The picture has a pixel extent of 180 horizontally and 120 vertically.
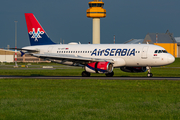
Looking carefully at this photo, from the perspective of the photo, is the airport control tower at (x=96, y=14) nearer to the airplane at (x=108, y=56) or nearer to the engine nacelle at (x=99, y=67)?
the airplane at (x=108, y=56)

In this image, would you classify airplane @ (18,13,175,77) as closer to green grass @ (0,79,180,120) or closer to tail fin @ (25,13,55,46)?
tail fin @ (25,13,55,46)

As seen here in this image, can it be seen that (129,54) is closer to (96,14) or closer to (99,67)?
(99,67)

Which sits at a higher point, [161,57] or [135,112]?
[161,57]

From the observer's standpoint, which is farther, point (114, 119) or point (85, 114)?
point (85, 114)

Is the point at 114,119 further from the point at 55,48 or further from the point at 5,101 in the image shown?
the point at 55,48

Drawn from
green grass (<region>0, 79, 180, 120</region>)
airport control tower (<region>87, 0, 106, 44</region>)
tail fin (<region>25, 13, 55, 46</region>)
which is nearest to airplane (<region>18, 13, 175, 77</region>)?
tail fin (<region>25, 13, 55, 46</region>)

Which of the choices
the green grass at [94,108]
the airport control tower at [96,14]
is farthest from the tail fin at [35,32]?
the airport control tower at [96,14]

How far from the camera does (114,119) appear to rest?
1259 cm

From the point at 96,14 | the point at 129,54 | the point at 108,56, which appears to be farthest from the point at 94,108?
the point at 96,14

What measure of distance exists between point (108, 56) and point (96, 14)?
86.8 metres

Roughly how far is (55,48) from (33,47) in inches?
139

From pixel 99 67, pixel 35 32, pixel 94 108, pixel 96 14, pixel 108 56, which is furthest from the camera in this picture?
pixel 96 14

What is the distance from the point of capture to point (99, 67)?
123 ft

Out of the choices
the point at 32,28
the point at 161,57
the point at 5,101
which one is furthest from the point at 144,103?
the point at 32,28
